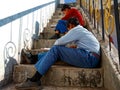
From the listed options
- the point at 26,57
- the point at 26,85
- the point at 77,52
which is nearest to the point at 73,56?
the point at 77,52

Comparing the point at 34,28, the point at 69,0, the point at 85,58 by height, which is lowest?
the point at 85,58

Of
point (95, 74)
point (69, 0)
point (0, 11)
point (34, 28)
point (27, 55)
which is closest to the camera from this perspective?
point (0, 11)

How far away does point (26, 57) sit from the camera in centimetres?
470

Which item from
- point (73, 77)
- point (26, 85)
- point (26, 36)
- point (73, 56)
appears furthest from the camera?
point (26, 36)

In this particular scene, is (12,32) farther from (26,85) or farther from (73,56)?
(73,56)

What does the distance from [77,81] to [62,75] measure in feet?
0.76

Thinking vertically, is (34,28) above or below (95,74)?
above

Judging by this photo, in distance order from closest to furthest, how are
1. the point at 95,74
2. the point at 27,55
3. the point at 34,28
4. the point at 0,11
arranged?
the point at 0,11, the point at 95,74, the point at 27,55, the point at 34,28

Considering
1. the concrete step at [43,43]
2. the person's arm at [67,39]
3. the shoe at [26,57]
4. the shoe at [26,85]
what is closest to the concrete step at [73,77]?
the shoe at [26,85]

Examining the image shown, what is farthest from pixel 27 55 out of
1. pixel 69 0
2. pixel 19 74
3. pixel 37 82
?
pixel 69 0

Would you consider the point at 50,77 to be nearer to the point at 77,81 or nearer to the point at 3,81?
the point at 77,81

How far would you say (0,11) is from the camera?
3660 millimetres

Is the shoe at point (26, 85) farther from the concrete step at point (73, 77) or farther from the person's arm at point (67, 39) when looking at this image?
the person's arm at point (67, 39)

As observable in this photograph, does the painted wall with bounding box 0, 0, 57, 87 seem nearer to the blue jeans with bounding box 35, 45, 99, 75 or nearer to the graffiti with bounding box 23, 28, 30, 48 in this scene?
the graffiti with bounding box 23, 28, 30, 48
